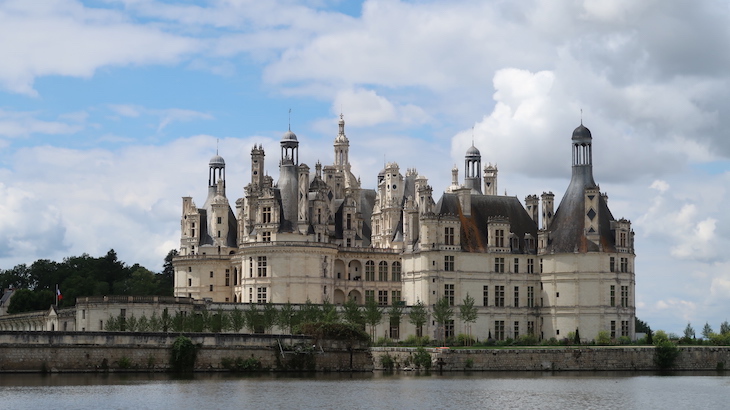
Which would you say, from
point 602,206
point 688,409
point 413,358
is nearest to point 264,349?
point 413,358

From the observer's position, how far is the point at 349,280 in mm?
107688

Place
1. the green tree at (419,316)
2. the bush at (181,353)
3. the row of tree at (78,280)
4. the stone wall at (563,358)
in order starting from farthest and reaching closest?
1. the row of tree at (78,280)
2. the green tree at (419,316)
3. the stone wall at (563,358)
4. the bush at (181,353)

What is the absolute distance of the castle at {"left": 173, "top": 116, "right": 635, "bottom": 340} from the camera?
100m

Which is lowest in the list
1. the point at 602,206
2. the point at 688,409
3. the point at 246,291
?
the point at 688,409

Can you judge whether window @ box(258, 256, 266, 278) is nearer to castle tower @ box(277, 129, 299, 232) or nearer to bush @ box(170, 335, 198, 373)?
castle tower @ box(277, 129, 299, 232)

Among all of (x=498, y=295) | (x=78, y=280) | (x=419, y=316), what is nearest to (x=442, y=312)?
(x=419, y=316)

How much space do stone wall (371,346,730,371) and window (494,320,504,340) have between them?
16844 mm

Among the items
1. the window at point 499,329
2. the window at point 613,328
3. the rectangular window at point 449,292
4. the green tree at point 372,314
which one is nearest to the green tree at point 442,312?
the rectangular window at point 449,292

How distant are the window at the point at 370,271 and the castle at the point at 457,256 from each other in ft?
0.27

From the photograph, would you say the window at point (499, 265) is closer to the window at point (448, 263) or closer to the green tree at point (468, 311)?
the window at point (448, 263)

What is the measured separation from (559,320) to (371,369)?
79.6ft

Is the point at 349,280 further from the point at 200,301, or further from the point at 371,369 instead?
the point at 371,369

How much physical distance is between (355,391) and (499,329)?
39.0m

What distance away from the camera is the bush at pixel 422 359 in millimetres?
82500
